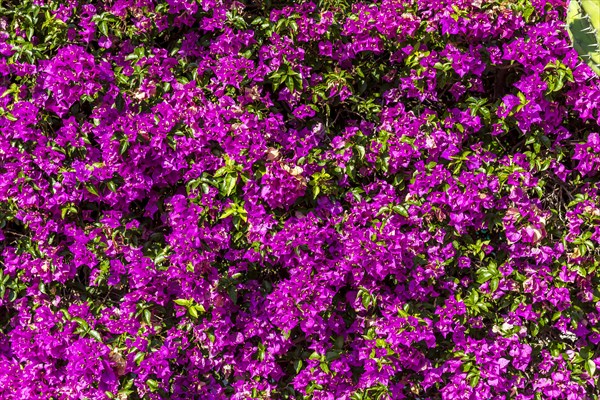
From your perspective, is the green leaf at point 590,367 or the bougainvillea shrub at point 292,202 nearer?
the bougainvillea shrub at point 292,202

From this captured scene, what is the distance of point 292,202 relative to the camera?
11.2 feet

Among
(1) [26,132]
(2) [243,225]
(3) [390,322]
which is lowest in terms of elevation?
(3) [390,322]

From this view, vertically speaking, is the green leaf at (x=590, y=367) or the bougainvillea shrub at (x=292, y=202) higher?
the bougainvillea shrub at (x=292, y=202)

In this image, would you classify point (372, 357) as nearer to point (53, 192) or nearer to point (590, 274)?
point (590, 274)

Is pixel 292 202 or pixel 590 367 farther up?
pixel 292 202

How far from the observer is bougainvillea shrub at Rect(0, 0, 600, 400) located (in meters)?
3.40

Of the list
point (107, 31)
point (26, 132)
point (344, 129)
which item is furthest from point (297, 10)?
point (26, 132)

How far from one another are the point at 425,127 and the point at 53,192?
1.68 m

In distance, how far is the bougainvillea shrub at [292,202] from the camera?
134 inches

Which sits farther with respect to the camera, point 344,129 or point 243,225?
point 344,129

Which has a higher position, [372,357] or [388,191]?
[388,191]

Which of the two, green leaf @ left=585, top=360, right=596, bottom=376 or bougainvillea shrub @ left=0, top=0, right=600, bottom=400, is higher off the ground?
bougainvillea shrub @ left=0, top=0, right=600, bottom=400

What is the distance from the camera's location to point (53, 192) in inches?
136

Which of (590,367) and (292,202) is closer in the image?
(292,202)
